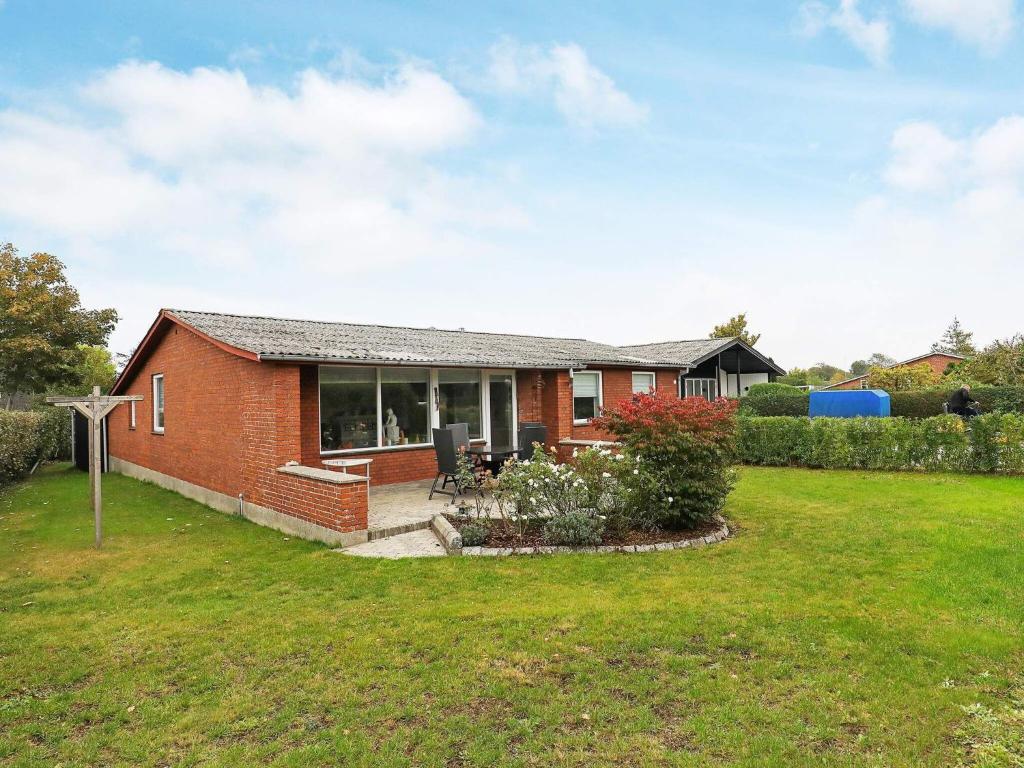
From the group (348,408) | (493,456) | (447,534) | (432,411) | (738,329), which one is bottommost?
(447,534)

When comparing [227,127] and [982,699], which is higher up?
[227,127]

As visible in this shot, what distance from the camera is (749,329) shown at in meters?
39.8

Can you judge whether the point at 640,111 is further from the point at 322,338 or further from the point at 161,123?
the point at 161,123

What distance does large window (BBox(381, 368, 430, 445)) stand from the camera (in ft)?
39.6

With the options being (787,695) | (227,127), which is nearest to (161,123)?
(227,127)

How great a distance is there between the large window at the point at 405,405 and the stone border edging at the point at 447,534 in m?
3.97

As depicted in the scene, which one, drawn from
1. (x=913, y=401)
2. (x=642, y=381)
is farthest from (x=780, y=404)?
(x=642, y=381)

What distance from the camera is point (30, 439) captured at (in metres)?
15.7

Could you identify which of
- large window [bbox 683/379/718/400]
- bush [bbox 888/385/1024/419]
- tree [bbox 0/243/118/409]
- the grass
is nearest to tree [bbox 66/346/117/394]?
tree [bbox 0/243/118/409]

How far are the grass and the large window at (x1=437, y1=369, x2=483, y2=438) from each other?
581cm

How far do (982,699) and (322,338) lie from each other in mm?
10781

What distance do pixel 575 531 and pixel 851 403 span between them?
735 inches

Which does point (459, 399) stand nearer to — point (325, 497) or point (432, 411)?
point (432, 411)

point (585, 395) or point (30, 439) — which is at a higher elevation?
point (585, 395)
